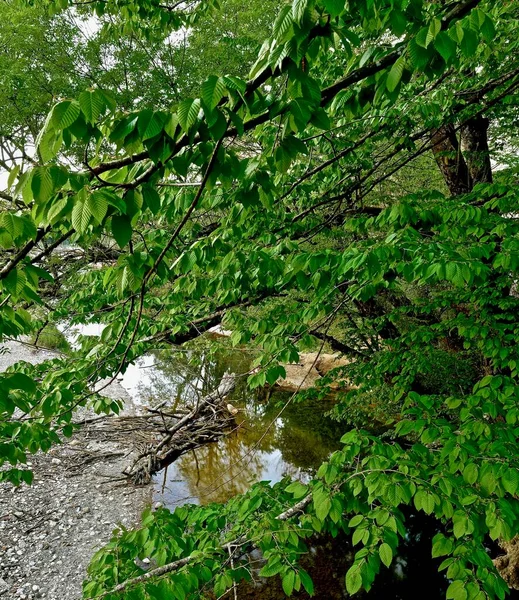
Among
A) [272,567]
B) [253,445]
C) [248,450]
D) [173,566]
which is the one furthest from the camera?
[248,450]

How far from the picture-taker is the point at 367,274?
2252 millimetres

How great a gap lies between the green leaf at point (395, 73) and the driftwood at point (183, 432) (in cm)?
693

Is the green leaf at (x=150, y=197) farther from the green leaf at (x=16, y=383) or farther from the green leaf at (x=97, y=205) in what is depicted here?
the green leaf at (x=16, y=383)

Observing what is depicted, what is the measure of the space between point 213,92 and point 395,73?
785 mm

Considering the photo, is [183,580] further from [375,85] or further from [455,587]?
[375,85]

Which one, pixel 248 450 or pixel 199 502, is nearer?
pixel 199 502

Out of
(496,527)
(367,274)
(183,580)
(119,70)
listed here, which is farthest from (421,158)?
(183,580)

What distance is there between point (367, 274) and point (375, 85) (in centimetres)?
98

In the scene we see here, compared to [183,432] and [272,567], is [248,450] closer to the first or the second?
[183,432]

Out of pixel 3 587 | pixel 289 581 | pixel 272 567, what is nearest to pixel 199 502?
pixel 3 587

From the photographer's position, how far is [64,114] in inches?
39.4

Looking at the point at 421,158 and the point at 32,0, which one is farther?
the point at 421,158

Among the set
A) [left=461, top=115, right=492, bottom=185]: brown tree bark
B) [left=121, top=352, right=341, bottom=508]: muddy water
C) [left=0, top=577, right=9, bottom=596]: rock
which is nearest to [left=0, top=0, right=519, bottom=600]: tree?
[left=461, top=115, right=492, bottom=185]: brown tree bark

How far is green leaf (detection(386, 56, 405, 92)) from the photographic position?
4.72ft
